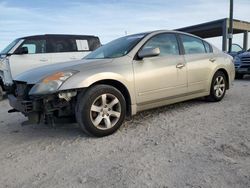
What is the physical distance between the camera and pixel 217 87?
5887 millimetres

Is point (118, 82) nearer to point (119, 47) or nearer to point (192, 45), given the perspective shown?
point (119, 47)

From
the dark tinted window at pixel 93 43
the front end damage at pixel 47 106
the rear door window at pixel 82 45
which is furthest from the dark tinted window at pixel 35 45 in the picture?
the front end damage at pixel 47 106

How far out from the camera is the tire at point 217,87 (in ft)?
18.9

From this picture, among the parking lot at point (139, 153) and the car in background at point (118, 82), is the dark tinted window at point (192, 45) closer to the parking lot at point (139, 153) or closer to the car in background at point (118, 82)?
the car in background at point (118, 82)

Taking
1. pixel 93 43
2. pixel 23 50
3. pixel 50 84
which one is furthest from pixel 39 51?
pixel 50 84

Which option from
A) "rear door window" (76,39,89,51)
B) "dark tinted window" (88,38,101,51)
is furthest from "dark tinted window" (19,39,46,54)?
"dark tinted window" (88,38,101,51)

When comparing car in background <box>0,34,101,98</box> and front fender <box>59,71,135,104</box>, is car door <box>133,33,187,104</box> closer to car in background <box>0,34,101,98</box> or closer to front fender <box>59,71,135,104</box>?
front fender <box>59,71,135,104</box>

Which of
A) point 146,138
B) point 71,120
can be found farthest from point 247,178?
point 71,120

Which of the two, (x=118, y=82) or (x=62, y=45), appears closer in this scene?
(x=118, y=82)

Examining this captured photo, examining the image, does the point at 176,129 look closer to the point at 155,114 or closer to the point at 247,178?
the point at 155,114

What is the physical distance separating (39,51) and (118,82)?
18.9 feet

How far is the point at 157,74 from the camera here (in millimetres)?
4629

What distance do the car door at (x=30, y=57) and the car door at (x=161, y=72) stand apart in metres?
5.24

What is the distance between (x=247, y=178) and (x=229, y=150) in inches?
27.0
